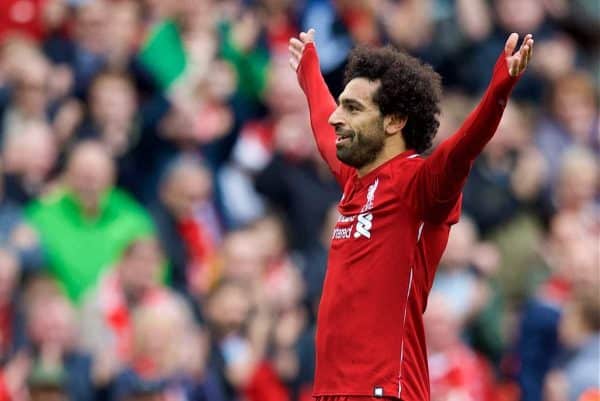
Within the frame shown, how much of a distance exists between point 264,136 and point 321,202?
853 millimetres

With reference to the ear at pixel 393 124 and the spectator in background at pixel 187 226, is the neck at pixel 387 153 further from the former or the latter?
the spectator in background at pixel 187 226

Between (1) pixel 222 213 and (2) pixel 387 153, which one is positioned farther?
(1) pixel 222 213

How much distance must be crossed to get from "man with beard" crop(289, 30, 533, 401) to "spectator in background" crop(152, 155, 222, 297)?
362 cm

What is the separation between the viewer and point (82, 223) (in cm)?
937

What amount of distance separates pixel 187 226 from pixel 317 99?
3.32 meters

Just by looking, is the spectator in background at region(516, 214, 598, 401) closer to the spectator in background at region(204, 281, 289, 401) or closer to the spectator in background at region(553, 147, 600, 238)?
the spectator in background at region(204, 281, 289, 401)

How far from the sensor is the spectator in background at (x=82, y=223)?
30.2ft

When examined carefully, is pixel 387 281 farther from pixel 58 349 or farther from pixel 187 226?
pixel 187 226

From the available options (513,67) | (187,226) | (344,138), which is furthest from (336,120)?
(187,226)

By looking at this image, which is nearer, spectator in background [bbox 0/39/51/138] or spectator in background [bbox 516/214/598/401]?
spectator in background [bbox 516/214/598/401]

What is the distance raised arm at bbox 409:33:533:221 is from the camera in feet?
18.0

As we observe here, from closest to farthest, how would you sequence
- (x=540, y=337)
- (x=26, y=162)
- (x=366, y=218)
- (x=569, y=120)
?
(x=366, y=218), (x=540, y=337), (x=26, y=162), (x=569, y=120)

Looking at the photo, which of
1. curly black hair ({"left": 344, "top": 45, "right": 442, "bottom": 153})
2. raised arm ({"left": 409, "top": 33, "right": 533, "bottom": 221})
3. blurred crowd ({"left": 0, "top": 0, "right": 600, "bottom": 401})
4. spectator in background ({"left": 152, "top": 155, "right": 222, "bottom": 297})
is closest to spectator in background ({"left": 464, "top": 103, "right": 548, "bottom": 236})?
blurred crowd ({"left": 0, "top": 0, "right": 600, "bottom": 401})

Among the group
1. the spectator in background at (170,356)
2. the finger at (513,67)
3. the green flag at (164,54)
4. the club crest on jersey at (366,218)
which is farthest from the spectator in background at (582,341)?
the green flag at (164,54)
